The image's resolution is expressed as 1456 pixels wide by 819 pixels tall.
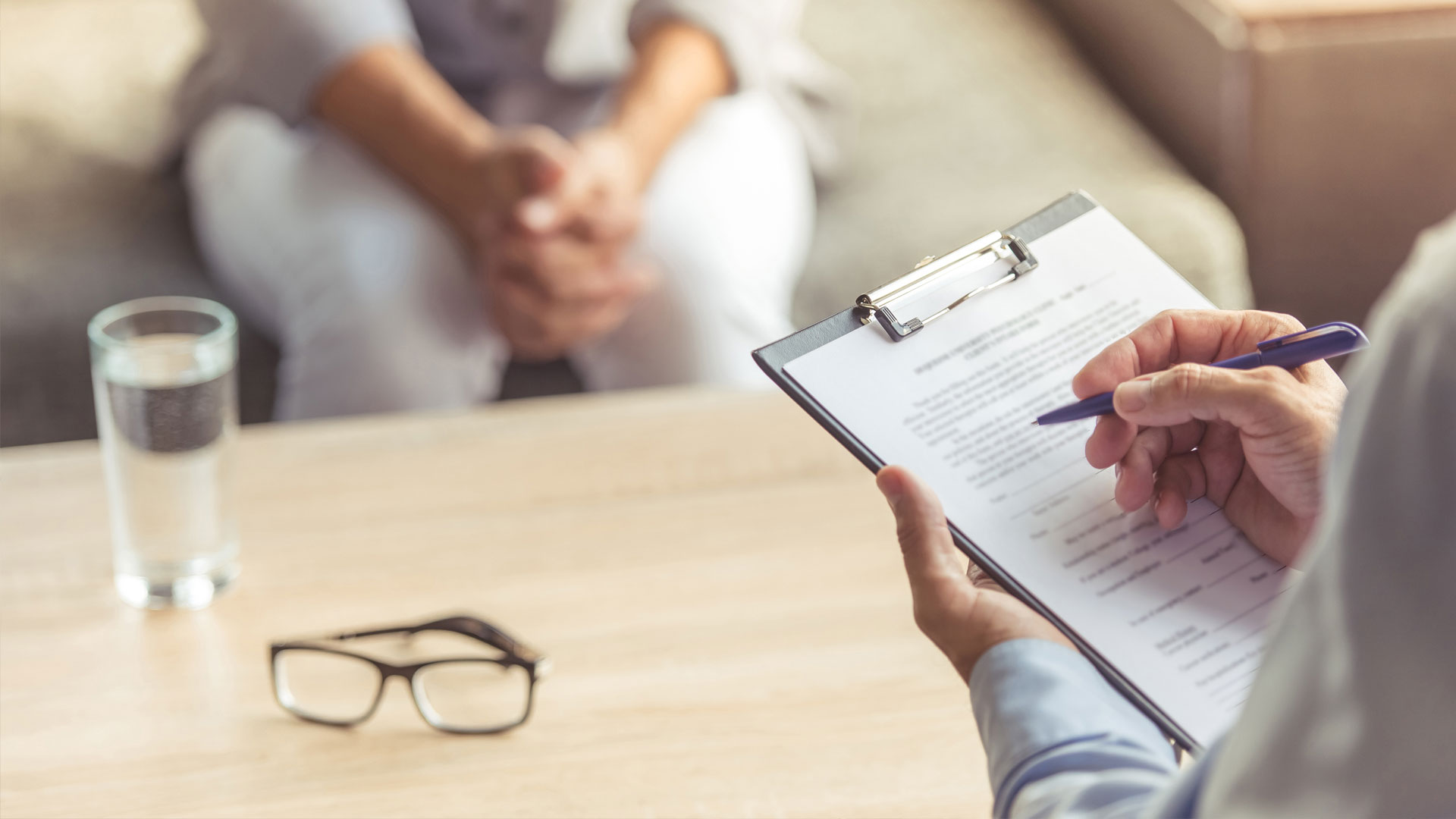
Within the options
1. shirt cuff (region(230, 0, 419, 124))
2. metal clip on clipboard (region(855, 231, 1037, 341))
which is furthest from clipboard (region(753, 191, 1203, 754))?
shirt cuff (region(230, 0, 419, 124))

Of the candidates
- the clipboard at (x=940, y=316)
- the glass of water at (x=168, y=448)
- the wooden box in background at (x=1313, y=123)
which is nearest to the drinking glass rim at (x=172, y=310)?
the glass of water at (x=168, y=448)

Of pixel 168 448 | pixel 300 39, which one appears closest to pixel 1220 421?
pixel 168 448

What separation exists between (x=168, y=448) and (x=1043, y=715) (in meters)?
0.57

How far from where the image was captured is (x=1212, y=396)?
0.55m

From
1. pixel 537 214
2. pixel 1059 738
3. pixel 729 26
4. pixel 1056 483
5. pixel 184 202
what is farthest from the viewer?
pixel 184 202

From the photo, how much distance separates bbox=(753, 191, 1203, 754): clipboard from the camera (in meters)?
0.54

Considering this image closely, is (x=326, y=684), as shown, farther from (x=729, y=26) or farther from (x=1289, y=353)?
(x=729, y=26)

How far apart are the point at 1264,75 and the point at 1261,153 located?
0.32ft

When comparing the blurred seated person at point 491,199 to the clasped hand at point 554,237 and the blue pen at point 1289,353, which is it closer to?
the clasped hand at point 554,237

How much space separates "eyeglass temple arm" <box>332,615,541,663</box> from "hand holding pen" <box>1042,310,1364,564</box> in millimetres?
345

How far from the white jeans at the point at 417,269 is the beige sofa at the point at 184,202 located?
82 millimetres

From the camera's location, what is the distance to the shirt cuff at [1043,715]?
0.47 m

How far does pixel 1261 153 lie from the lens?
1582 millimetres

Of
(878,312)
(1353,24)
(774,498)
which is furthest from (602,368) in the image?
(1353,24)
